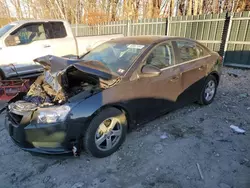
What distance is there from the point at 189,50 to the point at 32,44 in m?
4.43

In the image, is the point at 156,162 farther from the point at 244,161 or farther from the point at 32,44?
the point at 32,44

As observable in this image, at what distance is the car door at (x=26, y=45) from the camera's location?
5.29m

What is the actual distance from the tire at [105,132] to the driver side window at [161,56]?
1036 millimetres

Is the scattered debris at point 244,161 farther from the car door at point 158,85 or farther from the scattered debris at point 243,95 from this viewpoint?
the scattered debris at point 243,95

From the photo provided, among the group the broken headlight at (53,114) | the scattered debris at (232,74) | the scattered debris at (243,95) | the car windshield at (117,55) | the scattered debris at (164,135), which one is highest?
the car windshield at (117,55)

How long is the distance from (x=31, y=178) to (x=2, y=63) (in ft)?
13.2

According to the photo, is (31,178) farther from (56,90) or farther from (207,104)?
(207,104)

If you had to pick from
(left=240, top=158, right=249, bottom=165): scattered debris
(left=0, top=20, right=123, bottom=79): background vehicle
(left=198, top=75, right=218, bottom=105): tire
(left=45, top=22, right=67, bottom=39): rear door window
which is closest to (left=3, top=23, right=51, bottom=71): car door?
(left=0, top=20, right=123, bottom=79): background vehicle

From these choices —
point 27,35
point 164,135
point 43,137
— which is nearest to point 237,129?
point 164,135

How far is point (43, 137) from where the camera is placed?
2.36 metres

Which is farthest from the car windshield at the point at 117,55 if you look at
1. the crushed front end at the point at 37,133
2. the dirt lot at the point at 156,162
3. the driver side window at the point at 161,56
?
the dirt lot at the point at 156,162

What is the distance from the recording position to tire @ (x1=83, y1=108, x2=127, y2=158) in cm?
250

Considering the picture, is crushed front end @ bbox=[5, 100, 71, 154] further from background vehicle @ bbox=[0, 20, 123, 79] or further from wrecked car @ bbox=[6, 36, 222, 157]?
background vehicle @ bbox=[0, 20, 123, 79]

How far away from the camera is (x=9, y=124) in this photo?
2590 mm
